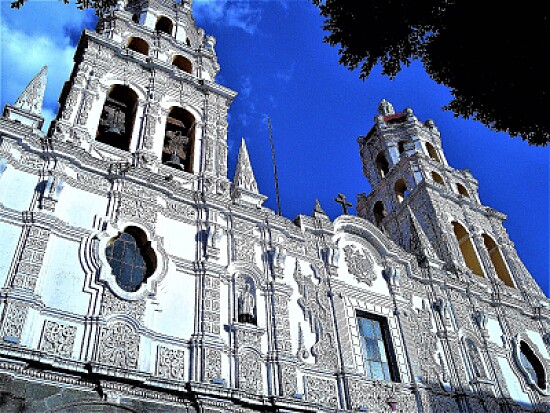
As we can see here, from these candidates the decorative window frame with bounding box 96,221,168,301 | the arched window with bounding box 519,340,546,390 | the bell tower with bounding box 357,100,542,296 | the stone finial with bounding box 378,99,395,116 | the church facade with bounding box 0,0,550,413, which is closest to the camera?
the church facade with bounding box 0,0,550,413

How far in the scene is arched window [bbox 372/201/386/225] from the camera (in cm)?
2210

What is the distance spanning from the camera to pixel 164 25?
1831cm

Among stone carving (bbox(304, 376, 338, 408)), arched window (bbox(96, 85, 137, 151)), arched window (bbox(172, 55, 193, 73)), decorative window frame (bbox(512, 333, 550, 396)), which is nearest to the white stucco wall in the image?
arched window (bbox(96, 85, 137, 151))

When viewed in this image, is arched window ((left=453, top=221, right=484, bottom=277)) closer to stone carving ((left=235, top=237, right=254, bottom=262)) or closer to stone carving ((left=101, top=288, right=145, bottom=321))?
stone carving ((left=235, top=237, right=254, bottom=262))

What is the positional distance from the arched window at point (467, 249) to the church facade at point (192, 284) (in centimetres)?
19

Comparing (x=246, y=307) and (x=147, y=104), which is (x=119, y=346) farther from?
(x=147, y=104)

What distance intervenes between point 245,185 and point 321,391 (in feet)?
18.2

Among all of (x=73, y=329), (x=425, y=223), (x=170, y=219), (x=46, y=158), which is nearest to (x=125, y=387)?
(x=73, y=329)

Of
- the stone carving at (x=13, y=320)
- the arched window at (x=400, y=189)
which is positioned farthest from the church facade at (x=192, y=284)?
the arched window at (x=400, y=189)

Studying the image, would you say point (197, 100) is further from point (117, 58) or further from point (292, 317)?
point (292, 317)

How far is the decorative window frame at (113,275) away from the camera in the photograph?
9094 millimetres

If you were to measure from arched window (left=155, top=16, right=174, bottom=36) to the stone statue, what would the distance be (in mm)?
11591

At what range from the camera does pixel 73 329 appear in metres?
8.20

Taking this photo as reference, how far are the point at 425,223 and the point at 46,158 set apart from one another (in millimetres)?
13656
